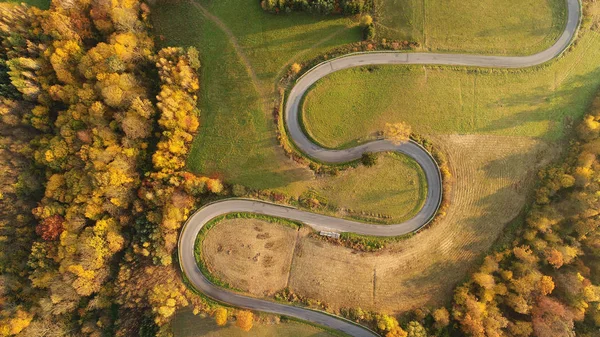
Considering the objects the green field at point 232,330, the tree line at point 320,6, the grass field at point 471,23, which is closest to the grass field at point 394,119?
the tree line at point 320,6

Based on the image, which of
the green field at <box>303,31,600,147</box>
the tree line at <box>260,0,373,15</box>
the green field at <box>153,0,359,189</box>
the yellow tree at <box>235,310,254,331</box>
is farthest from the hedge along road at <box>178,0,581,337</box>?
the tree line at <box>260,0,373,15</box>

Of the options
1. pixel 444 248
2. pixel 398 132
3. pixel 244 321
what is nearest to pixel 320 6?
pixel 398 132

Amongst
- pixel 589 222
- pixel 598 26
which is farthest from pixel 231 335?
pixel 598 26

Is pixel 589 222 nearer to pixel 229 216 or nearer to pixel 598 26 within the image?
pixel 598 26

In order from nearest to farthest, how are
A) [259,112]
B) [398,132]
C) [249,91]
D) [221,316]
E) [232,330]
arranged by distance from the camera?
[221,316] < [232,330] < [398,132] < [259,112] < [249,91]

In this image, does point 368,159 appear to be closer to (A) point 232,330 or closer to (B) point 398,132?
(B) point 398,132
